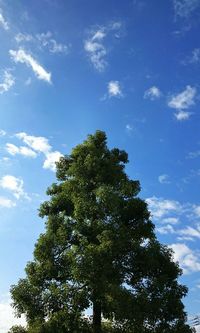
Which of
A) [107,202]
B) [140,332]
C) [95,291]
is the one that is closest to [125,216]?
[107,202]

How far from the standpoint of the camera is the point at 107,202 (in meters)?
18.2

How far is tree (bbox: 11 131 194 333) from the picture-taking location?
55.2 ft

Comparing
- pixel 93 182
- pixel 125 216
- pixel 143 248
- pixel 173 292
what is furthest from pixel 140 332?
pixel 93 182

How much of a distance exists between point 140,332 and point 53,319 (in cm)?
334

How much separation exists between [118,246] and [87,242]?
135 cm

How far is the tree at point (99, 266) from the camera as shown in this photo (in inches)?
662

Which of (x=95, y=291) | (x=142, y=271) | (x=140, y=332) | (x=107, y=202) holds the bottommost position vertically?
(x=140, y=332)

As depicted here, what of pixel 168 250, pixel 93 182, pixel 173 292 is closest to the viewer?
pixel 173 292

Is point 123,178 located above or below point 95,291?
above

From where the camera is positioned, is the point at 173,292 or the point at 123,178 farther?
the point at 123,178

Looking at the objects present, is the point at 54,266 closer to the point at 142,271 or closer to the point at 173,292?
the point at 142,271

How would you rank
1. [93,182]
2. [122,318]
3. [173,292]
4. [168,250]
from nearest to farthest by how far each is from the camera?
[122,318], [173,292], [168,250], [93,182]

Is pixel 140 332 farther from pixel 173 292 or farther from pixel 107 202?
pixel 107 202

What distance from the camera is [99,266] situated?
55.7ft
